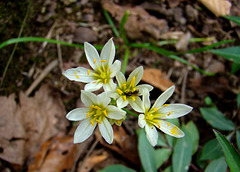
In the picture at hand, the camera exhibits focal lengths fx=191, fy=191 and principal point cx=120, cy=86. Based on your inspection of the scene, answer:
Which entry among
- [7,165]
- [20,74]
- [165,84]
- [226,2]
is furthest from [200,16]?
[7,165]

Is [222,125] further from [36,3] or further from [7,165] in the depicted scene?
[36,3]

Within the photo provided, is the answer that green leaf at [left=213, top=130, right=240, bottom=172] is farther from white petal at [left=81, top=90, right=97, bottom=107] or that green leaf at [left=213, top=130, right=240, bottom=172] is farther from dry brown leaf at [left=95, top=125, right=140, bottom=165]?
dry brown leaf at [left=95, top=125, right=140, bottom=165]

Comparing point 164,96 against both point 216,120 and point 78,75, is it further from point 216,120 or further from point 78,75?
point 216,120

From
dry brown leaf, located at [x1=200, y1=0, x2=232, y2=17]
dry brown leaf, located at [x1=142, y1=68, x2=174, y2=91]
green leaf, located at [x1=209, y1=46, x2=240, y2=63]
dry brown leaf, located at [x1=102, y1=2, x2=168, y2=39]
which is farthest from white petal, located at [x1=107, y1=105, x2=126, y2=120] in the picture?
dry brown leaf, located at [x1=200, y1=0, x2=232, y2=17]

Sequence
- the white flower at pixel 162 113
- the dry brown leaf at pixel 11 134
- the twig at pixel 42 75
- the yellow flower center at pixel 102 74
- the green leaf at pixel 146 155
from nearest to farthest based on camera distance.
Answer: the white flower at pixel 162 113 < the yellow flower center at pixel 102 74 < the green leaf at pixel 146 155 < the dry brown leaf at pixel 11 134 < the twig at pixel 42 75

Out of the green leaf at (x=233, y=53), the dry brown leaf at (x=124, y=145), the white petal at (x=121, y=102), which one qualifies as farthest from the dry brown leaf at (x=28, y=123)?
the green leaf at (x=233, y=53)

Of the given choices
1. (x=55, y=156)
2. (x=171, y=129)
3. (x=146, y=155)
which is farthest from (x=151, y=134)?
(x=55, y=156)

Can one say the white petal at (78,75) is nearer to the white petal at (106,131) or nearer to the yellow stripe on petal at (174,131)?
the white petal at (106,131)
